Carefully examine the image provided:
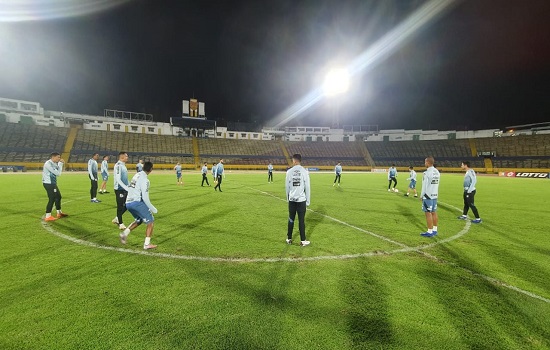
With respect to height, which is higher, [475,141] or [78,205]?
[475,141]

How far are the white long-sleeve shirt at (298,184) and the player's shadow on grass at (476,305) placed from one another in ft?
10.4

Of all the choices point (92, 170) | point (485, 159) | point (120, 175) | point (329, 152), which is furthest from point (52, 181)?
point (485, 159)

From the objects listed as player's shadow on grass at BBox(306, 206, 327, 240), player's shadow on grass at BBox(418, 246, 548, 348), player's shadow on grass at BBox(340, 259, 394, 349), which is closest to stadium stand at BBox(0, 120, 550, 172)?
player's shadow on grass at BBox(306, 206, 327, 240)

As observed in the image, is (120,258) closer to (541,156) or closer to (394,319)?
(394,319)

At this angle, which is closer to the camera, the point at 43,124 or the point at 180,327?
the point at 180,327

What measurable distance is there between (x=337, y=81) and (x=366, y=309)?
6621cm

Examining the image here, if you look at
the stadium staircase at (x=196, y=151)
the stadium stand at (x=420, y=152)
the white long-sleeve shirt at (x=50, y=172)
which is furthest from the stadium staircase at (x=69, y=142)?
the stadium stand at (x=420, y=152)

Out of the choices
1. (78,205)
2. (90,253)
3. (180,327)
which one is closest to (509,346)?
(180,327)

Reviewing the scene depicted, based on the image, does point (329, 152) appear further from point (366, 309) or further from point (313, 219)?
point (366, 309)

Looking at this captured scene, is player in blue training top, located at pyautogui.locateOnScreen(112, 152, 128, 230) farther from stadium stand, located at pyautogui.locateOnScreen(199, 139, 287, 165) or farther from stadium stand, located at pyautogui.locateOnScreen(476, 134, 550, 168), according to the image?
stadium stand, located at pyautogui.locateOnScreen(476, 134, 550, 168)

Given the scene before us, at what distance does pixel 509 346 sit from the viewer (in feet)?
9.95

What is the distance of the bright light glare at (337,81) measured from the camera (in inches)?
2421

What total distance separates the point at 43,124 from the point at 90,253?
72794mm

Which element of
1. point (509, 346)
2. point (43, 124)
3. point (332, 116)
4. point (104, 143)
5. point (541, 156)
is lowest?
point (509, 346)
